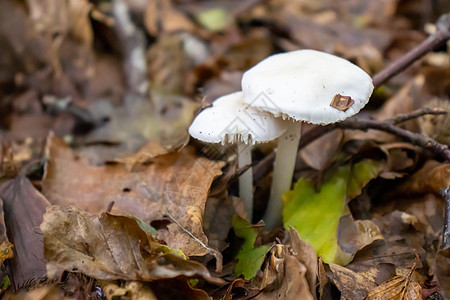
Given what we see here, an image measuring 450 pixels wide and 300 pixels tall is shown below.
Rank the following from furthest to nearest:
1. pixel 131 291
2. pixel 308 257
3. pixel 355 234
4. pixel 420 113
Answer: pixel 420 113
pixel 355 234
pixel 308 257
pixel 131 291

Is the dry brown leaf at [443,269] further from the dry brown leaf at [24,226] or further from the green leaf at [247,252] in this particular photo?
the dry brown leaf at [24,226]

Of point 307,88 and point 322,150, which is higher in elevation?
point 307,88

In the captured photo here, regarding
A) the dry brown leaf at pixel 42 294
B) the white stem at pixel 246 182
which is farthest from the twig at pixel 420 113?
the dry brown leaf at pixel 42 294

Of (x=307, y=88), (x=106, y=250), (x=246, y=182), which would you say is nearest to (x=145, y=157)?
(x=246, y=182)

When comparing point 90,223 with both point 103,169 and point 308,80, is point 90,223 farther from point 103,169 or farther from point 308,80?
point 308,80

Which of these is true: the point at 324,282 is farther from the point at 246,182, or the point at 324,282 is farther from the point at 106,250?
the point at 106,250

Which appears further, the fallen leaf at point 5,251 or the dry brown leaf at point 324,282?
the fallen leaf at point 5,251
